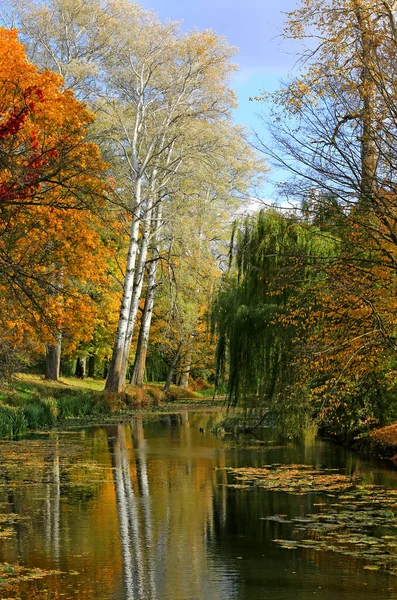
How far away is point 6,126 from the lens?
10133 mm

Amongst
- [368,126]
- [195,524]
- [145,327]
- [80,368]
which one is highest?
[368,126]

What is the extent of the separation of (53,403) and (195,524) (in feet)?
48.4

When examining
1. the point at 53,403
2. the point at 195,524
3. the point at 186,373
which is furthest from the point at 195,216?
the point at 195,524

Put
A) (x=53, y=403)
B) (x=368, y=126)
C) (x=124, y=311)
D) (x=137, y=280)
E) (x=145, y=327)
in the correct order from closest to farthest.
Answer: (x=368, y=126)
(x=53, y=403)
(x=124, y=311)
(x=137, y=280)
(x=145, y=327)

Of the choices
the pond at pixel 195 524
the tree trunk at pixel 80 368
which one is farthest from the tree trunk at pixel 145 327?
the pond at pixel 195 524

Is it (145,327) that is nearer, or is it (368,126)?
(368,126)

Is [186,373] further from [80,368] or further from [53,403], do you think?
[53,403]

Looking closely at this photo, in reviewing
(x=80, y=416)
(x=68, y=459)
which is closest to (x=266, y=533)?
(x=68, y=459)

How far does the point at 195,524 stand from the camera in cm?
1012

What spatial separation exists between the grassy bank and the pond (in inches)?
143


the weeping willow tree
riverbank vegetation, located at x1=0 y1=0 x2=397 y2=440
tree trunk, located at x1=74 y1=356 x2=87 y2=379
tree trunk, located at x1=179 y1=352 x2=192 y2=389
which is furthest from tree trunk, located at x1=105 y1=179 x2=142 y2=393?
tree trunk, located at x1=74 y1=356 x2=87 y2=379

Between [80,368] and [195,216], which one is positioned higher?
[195,216]

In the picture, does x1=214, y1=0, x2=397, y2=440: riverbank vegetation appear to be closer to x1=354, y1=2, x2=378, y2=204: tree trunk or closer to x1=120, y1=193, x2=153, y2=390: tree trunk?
x1=354, y1=2, x2=378, y2=204: tree trunk

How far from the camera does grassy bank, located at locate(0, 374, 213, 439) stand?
824 inches
